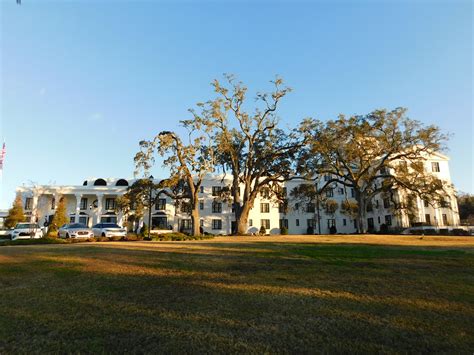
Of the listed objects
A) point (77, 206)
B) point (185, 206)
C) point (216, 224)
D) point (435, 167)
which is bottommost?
point (216, 224)

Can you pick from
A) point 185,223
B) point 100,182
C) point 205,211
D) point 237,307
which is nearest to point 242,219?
point 205,211

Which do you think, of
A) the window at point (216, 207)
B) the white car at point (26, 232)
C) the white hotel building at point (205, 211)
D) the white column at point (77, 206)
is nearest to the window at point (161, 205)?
the white hotel building at point (205, 211)

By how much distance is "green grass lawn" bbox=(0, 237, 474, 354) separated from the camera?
13.6 ft

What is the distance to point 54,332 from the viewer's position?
4508mm

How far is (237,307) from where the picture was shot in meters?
5.64

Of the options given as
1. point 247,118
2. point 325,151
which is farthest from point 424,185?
point 247,118

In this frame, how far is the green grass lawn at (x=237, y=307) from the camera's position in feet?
13.6

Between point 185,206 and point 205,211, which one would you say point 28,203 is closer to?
point 205,211

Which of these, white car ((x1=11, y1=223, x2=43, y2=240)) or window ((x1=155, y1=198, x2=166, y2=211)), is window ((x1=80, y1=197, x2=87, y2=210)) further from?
white car ((x1=11, y1=223, x2=43, y2=240))

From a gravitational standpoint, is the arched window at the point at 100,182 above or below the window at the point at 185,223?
above

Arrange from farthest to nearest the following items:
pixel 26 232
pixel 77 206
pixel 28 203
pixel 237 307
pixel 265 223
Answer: pixel 265 223 → pixel 28 203 → pixel 77 206 → pixel 26 232 → pixel 237 307

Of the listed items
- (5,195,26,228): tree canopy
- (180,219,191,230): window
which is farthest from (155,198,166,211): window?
(5,195,26,228): tree canopy

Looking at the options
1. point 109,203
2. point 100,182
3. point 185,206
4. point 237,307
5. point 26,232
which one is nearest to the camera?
point 237,307

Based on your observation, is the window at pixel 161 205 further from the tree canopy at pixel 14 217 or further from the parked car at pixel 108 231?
the parked car at pixel 108 231
